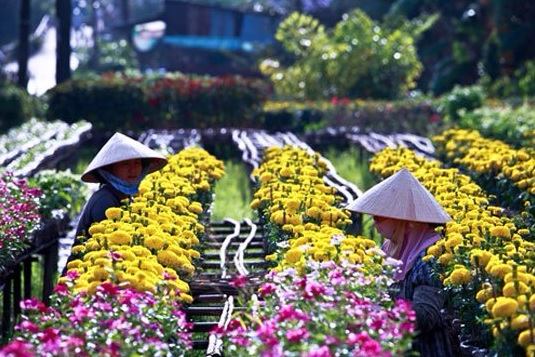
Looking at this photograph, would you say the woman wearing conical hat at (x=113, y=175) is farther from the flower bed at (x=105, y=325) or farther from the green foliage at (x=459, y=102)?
the green foliage at (x=459, y=102)

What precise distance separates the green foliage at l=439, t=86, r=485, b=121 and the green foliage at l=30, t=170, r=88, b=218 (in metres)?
11.1

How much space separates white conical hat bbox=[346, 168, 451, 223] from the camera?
276 inches

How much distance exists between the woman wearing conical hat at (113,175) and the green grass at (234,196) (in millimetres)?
4610

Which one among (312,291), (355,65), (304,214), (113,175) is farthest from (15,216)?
(355,65)

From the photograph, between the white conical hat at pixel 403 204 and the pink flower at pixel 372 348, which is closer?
the pink flower at pixel 372 348

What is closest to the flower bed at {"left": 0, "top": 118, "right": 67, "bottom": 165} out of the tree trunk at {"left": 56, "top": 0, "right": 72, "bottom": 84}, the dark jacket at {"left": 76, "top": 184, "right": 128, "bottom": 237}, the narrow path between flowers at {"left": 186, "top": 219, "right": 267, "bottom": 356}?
the narrow path between flowers at {"left": 186, "top": 219, "right": 267, "bottom": 356}

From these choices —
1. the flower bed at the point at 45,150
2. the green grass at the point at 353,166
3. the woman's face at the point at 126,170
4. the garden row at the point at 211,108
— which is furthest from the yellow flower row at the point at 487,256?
the garden row at the point at 211,108

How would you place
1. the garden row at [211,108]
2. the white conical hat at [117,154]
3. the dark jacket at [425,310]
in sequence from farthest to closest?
the garden row at [211,108], the white conical hat at [117,154], the dark jacket at [425,310]

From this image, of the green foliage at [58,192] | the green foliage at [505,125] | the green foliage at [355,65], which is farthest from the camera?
the green foliage at [355,65]

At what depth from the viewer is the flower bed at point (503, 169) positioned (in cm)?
1106

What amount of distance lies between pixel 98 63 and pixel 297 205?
Answer: 148 ft

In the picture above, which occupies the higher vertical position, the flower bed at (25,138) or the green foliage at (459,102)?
the flower bed at (25,138)

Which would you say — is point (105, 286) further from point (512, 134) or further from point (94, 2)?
point (94, 2)

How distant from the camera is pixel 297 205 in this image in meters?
8.77
